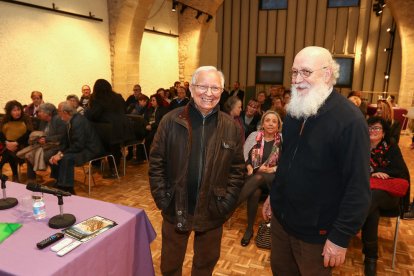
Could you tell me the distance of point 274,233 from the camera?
177 centimetres

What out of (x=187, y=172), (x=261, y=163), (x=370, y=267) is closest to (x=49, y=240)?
(x=187, y=172)

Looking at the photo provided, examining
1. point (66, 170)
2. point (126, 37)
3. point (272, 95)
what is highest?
point (126, 37)

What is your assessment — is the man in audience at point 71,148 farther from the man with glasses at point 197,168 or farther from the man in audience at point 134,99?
the man in audience at point 134,99

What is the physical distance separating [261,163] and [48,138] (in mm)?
2685

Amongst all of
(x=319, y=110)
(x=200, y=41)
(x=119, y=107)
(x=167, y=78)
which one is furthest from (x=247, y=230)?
(x=200, y=41)

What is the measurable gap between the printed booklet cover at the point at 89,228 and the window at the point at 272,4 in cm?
1183

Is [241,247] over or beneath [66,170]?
beneath

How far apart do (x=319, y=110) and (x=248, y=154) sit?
1917mm

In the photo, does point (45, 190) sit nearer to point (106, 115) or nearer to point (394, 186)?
point (394, 186)

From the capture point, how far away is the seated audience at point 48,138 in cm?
395

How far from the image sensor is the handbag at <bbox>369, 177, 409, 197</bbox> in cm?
256

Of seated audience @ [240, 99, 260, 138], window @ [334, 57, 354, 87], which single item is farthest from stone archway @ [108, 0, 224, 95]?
window @ [334, 57, 354, 87]

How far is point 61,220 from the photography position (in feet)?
5.74

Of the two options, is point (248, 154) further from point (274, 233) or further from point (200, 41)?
point (200, 41)
